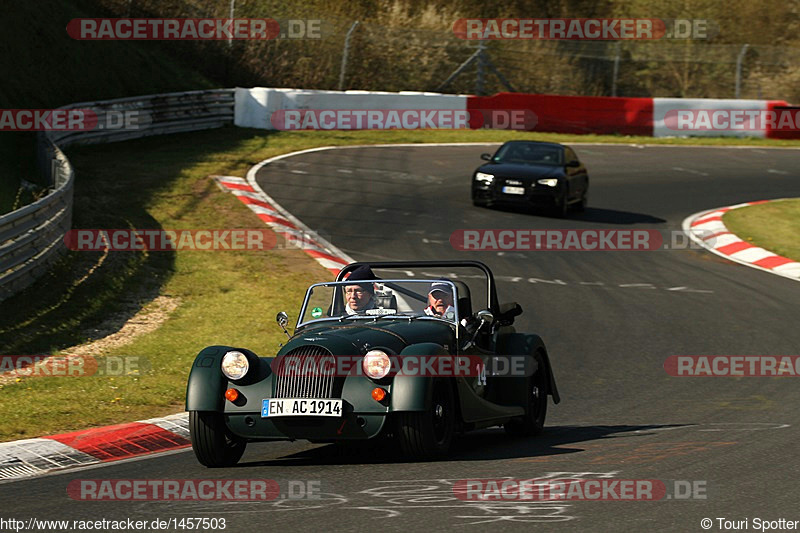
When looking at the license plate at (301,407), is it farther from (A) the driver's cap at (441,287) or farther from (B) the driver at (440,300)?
(A) the driver's cap at (441,287)

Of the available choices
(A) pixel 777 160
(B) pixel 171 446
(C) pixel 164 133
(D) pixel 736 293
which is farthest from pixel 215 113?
(B) pixel 171 446

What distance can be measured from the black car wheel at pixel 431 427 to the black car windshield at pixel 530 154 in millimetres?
15617

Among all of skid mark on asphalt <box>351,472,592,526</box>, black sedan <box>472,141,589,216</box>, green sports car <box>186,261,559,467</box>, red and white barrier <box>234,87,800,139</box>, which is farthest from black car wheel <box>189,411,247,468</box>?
red and white barrier <box>234,87,800,139</box>

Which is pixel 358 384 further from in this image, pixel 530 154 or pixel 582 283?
pixel 530 154

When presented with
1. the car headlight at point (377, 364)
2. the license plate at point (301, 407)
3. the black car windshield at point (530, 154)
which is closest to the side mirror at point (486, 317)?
the car headlight at point (377, 364)

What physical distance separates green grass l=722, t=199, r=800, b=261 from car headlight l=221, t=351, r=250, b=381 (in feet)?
44.3

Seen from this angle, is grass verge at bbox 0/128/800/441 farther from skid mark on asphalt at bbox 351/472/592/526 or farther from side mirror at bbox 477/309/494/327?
skid mark on asphalt at bbox 351/472/592/526

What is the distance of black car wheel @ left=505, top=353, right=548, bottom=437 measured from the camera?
370 inches

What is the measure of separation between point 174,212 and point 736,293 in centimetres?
897

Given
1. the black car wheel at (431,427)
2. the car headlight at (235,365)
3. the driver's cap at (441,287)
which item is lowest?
the black car wheel at (431,427)

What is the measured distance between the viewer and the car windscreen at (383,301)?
879 cm

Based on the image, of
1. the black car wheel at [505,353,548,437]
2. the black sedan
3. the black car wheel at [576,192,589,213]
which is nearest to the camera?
the black car wheel at [505,353,548,437]

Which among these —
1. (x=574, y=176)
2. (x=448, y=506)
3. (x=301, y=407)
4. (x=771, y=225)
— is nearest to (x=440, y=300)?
(x=301, y=407)

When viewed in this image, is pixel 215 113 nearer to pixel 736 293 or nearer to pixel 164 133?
pixel 164 133
